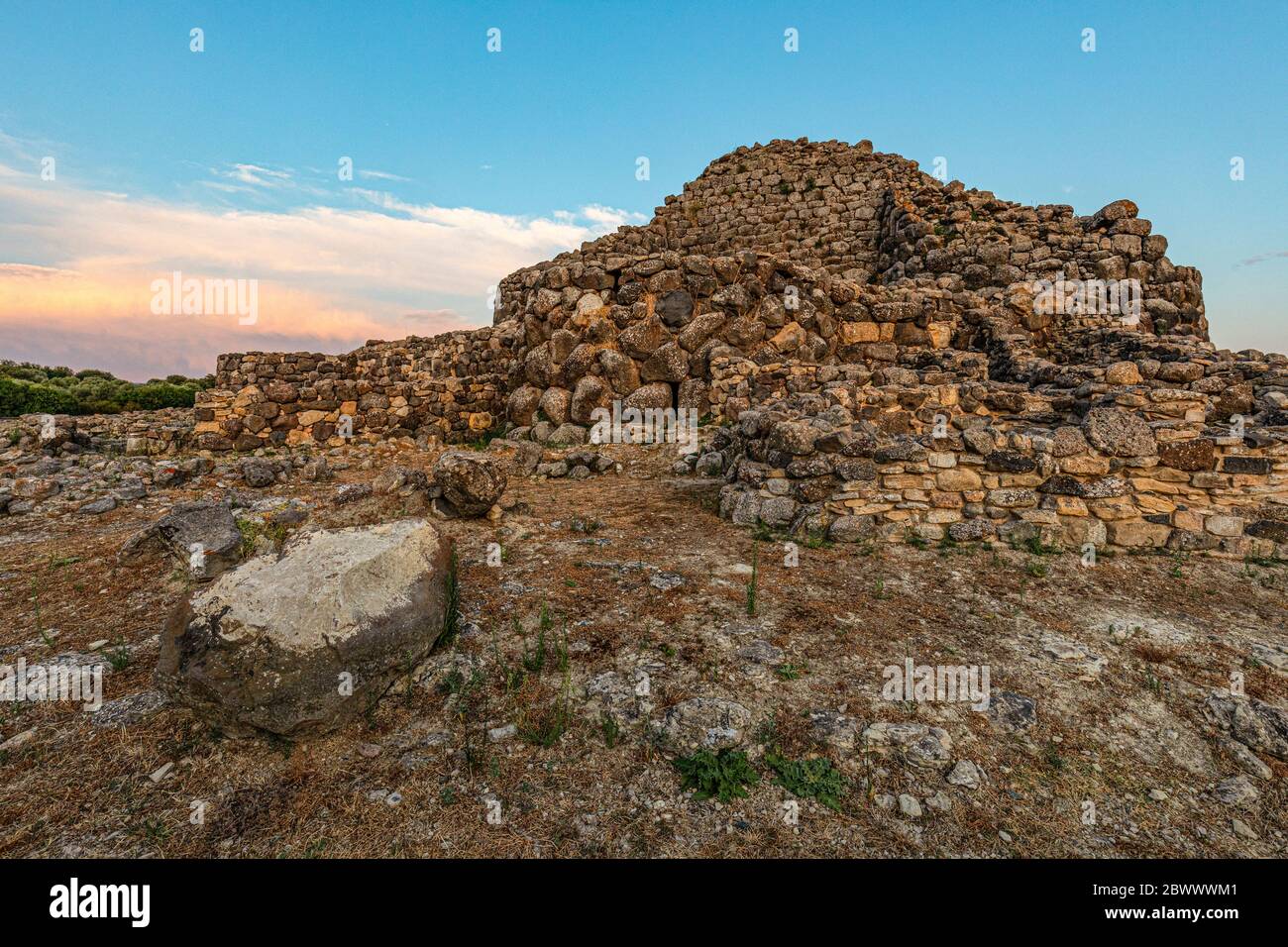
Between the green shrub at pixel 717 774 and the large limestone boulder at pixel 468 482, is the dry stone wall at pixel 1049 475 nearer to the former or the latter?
the large limestone boulder at pixel 468 482

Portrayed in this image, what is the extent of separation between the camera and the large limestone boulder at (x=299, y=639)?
2.65m

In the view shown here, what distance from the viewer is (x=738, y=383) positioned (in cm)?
972

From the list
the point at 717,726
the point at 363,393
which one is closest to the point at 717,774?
the point at 717,726

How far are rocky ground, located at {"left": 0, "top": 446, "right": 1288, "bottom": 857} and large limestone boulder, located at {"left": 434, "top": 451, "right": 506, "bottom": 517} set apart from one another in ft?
4.50

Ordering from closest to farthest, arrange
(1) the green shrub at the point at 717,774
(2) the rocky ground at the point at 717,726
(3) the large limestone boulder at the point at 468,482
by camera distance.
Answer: (2) the rocky ground at the point at 717,726, (1) the green shrub at the point at 717,774, (3) the large limestone boulder at the point at 468,482

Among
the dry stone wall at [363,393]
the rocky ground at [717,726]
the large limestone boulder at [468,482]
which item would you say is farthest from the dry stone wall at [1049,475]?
the dry stone wall at [363,393]

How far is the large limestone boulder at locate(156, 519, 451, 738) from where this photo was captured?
2.65m

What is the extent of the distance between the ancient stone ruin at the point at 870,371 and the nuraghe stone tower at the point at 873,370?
0.03m

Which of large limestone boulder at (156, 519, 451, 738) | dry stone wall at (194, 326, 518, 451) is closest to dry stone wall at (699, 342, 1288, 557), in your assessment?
large limestone boulder at (156, 519, 451, 738)

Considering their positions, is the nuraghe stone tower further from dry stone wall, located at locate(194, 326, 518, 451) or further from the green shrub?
the green shrub
